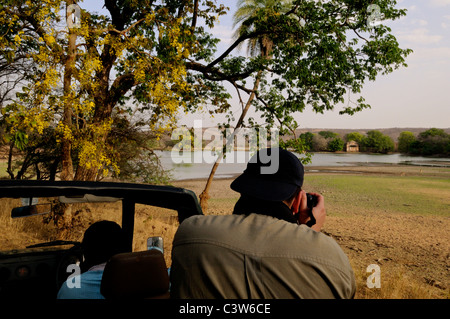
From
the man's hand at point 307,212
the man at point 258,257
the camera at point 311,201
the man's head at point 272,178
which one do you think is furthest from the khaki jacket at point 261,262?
the camera at point 311,201

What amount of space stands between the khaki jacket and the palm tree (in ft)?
43.5

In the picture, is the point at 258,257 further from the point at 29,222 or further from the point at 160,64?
the point at 160,64

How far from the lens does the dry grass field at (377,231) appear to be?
12.3 ft

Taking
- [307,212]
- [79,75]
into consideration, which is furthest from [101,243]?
[79,75]

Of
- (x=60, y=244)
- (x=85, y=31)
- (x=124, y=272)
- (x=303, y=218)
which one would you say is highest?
(x=85, y=31)

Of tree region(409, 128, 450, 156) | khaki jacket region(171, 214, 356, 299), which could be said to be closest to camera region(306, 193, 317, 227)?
khaki jacket region(171, 214, 356, 299)

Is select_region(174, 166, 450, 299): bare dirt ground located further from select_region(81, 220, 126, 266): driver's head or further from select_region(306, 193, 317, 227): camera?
select_region(81, 220, 126, 266): driver's head

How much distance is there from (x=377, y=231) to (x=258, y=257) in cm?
1778

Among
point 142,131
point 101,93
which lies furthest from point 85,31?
point 142,131

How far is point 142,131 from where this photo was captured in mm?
15570

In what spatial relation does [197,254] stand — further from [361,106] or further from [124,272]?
[361,106]

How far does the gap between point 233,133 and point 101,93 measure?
6.78 metres

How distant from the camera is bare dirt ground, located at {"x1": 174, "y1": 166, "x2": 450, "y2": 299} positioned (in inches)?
332

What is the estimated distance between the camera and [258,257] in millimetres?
1645
